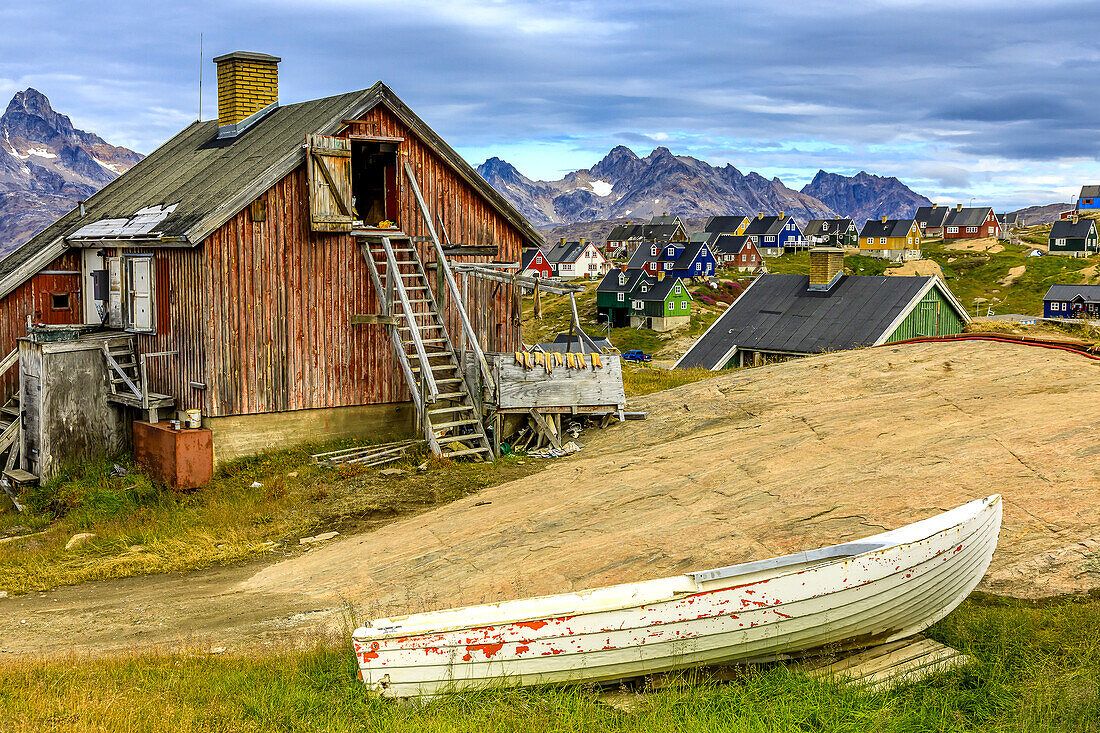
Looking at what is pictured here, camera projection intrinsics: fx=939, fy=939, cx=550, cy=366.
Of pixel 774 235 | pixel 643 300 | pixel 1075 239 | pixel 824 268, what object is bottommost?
pixel 643 300

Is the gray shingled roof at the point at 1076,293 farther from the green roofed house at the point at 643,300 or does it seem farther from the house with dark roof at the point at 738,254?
the house with dark roof at the point at 738,254

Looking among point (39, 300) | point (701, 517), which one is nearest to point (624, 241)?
point (39, 300)

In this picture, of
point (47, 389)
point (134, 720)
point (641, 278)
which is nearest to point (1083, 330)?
point (134, 720)

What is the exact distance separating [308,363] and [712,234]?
13869 centimetres

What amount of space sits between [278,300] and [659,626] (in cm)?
1328

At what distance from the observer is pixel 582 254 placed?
14600 cm

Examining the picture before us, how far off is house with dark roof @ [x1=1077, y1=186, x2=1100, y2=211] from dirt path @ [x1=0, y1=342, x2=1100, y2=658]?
172783mm

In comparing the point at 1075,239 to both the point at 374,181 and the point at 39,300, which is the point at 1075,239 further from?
the point at 39,300

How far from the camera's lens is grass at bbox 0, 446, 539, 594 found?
1461 centimetres

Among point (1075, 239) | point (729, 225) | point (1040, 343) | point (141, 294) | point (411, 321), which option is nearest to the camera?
point (411, 321)

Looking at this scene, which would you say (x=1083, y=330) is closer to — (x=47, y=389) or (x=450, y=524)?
(x=450, y=524)

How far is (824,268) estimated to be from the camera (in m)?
39.5

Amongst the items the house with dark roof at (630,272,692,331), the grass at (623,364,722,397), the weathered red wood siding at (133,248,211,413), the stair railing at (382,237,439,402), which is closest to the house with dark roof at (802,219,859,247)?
the house with dark roof at (630,272,692,331)

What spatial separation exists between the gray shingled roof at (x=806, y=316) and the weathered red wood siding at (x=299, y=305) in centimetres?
Answer: 1976
